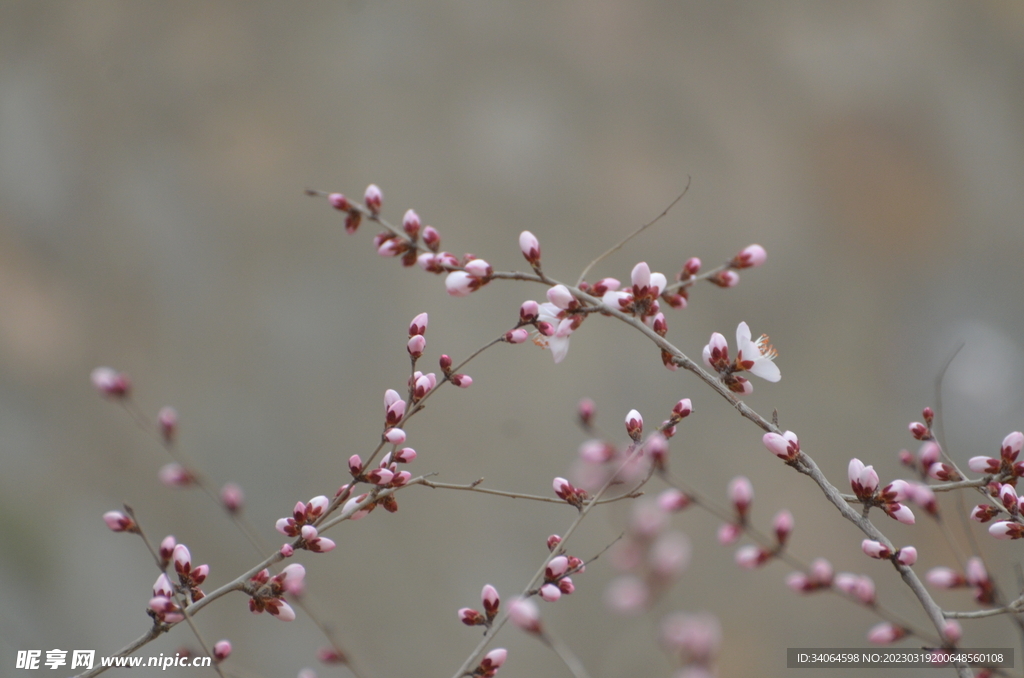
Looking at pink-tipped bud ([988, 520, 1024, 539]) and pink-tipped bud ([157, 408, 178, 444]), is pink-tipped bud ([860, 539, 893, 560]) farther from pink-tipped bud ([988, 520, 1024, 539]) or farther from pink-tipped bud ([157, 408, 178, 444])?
pink-tipped bud ([157, 408, 178, 444])

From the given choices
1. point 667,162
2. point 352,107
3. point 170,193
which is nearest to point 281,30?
point 352,107

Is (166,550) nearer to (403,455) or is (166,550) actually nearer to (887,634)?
(403,455)

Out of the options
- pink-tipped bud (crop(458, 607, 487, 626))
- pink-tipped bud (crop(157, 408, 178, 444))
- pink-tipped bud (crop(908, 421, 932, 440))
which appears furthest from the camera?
pink-tipped bud (crop(908, 421, 932, 440))

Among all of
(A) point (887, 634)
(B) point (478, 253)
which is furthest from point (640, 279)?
(B) point (478, 253)

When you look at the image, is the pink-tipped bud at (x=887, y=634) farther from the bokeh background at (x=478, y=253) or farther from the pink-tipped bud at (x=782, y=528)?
the bokeh background at (x=478, y=253)

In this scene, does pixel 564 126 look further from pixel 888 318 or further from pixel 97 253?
pixel 97 253

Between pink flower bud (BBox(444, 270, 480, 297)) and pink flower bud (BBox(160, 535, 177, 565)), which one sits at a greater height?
pink flower bud (BBox(444, 270, 480, 297))

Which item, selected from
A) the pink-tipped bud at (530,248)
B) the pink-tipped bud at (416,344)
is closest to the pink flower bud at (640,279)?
the pink-tipped bud at (530,248)

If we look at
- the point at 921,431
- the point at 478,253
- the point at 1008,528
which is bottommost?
the point at 1008,528

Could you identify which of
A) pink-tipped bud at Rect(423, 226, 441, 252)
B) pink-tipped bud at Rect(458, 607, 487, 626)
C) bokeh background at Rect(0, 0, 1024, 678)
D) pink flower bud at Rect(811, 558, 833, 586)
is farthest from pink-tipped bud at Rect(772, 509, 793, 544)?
bokeh background at Rect(0, 0, 1024, 678)
